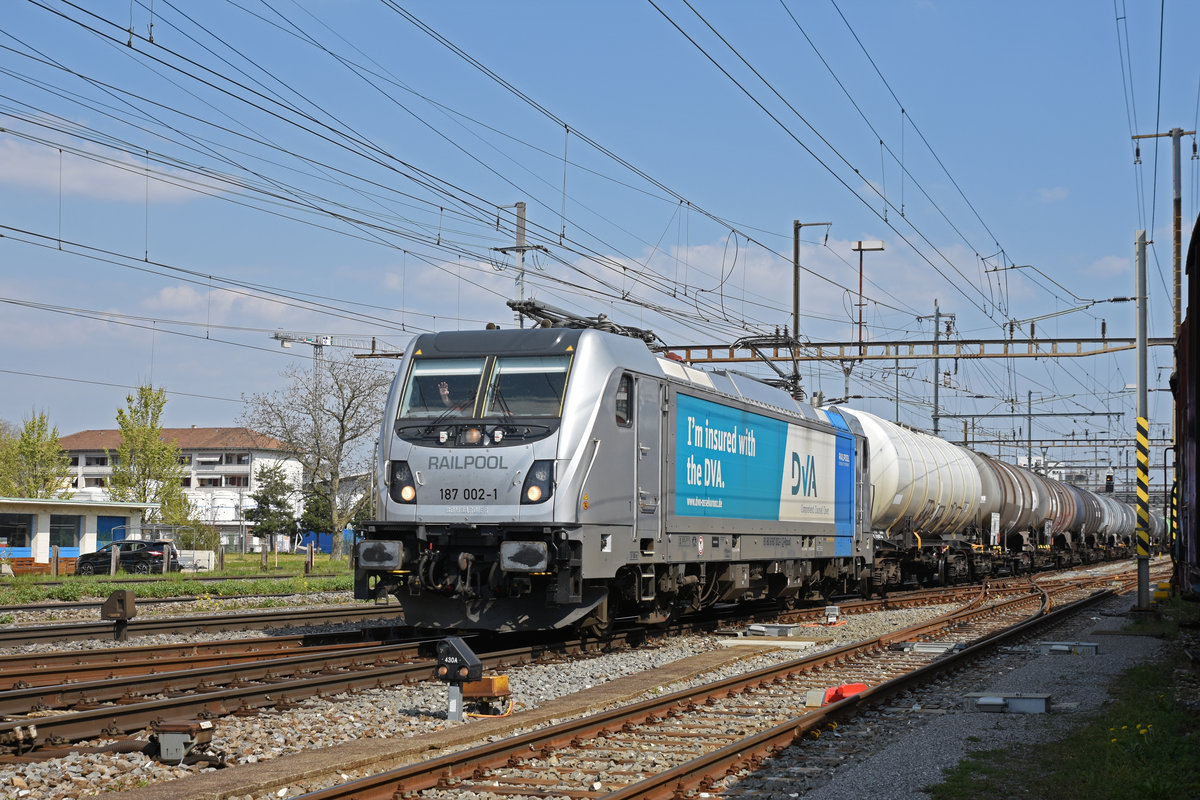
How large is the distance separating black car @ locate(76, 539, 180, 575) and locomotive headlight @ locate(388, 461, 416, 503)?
25904 mm

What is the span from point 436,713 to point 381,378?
154ft

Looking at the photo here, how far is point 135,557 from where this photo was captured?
126 ft

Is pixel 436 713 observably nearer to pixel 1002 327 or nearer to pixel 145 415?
pixel 1002 327

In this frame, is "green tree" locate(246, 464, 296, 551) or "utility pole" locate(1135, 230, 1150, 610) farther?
"green tree" locate(246, 464, 296, 551)

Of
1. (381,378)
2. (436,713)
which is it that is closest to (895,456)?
(436,713)

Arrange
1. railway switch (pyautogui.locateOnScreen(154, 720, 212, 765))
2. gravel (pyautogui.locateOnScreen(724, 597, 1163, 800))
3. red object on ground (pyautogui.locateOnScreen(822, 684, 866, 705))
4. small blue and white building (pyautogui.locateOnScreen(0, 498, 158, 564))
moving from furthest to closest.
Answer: small blue and white building (pyautogui.locateOnScreen(0, 498, 158, 564)) → red object on ground (pyautogui.locateOnScreen(822, 684, 866, 705)) → railway switch (pyautogui.locateOnScreen(154, 720, 212, 765)) → gravel (pyautogui.locateOnScreen(724, 597, 1163, 800))

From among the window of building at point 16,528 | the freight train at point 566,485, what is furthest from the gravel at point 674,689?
the window of building at point 16,528

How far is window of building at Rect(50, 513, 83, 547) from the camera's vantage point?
4212 cm

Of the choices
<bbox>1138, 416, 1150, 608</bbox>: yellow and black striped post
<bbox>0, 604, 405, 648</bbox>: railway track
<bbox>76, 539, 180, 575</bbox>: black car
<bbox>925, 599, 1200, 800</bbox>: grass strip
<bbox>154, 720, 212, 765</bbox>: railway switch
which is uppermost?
<bbox>1138, 416, 1150, 608</bbox>: yellow and black striped post

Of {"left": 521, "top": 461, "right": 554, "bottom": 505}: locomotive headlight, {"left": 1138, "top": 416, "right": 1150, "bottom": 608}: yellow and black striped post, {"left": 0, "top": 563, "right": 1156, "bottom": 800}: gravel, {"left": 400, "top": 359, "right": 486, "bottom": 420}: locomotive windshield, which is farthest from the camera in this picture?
{"left": 1138, "top": 416, "right": 1150, "bottom": 608}: yellow and black striped post

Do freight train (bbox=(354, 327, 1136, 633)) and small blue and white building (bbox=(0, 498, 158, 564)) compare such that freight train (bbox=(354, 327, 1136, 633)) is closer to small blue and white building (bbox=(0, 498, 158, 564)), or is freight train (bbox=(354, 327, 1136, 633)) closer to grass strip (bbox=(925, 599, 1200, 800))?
grass strip (bbox=(925, 599, 1200, 800))

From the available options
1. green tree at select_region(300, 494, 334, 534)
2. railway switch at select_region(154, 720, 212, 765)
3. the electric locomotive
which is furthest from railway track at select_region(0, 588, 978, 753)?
green tree at select_region(300, 494, 334, 534)

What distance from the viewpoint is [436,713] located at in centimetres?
1026

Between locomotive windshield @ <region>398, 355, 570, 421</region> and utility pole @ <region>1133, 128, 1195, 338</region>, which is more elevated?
utility pole @ <region>1133, 128, 1195, 338</region>
